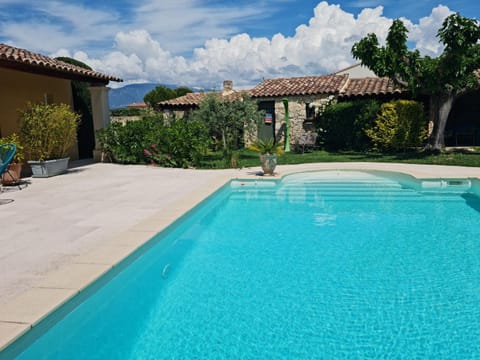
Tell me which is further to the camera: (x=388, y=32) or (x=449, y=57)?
(x=388, y=32)

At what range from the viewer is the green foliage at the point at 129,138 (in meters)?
14.7

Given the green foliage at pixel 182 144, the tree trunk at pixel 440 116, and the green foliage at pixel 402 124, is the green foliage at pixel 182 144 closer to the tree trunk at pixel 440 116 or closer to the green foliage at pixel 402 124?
the green foliage at pixel 402 124

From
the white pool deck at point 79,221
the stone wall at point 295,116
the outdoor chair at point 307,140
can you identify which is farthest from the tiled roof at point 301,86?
the white pool deck at point 79,221

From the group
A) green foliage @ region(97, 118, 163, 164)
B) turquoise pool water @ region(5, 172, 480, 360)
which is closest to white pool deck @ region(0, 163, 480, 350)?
turquoise pool water @ region(5, 172, 480, 360)

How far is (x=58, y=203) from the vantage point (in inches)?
316

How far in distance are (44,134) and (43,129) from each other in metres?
0.18

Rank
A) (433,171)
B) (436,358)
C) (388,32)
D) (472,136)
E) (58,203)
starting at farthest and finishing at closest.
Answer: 1. (472,136)
2. (388,32)
3. (433,171)
4. (58,203)
5. (436,358)

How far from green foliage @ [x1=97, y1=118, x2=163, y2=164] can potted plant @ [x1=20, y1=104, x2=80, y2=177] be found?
9.43 feet

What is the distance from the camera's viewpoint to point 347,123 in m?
18.9

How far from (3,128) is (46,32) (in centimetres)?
670

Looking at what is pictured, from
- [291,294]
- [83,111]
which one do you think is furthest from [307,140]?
[291,294]

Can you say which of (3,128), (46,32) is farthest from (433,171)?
(46,32)

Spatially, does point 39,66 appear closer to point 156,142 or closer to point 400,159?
point 156,142

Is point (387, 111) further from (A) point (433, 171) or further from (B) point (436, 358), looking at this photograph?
(B) point (436, 358)
